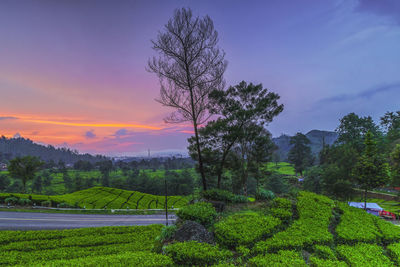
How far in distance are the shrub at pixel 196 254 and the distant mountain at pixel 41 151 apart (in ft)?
528

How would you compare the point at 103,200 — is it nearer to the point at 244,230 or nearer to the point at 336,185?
the point at 244,230

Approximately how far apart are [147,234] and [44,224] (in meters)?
8.75

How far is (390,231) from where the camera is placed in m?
4.69

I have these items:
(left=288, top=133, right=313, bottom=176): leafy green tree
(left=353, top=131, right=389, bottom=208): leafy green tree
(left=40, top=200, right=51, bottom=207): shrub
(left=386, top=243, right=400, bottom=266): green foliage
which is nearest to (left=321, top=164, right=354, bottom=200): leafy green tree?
(left=353, top=131, right=389, bottom=208): leafy green tree

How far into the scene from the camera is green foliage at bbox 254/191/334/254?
3731mm

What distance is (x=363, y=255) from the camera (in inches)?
143

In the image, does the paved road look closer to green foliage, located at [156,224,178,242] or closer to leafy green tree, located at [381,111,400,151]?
green foliage, located at [156,224,178,242]

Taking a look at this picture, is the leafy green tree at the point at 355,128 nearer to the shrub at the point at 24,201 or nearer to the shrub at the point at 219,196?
the shrub at the point at 219,196

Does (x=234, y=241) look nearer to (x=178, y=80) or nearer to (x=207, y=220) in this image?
(x=207, y=220)

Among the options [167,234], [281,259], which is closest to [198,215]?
[167,234]

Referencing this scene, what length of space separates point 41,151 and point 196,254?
19471cm

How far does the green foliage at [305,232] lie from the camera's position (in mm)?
3731

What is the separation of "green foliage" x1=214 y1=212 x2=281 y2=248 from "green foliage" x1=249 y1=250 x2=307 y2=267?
0.55 m

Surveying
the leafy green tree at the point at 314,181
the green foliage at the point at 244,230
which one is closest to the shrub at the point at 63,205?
the green foliage at the point at 244,230
